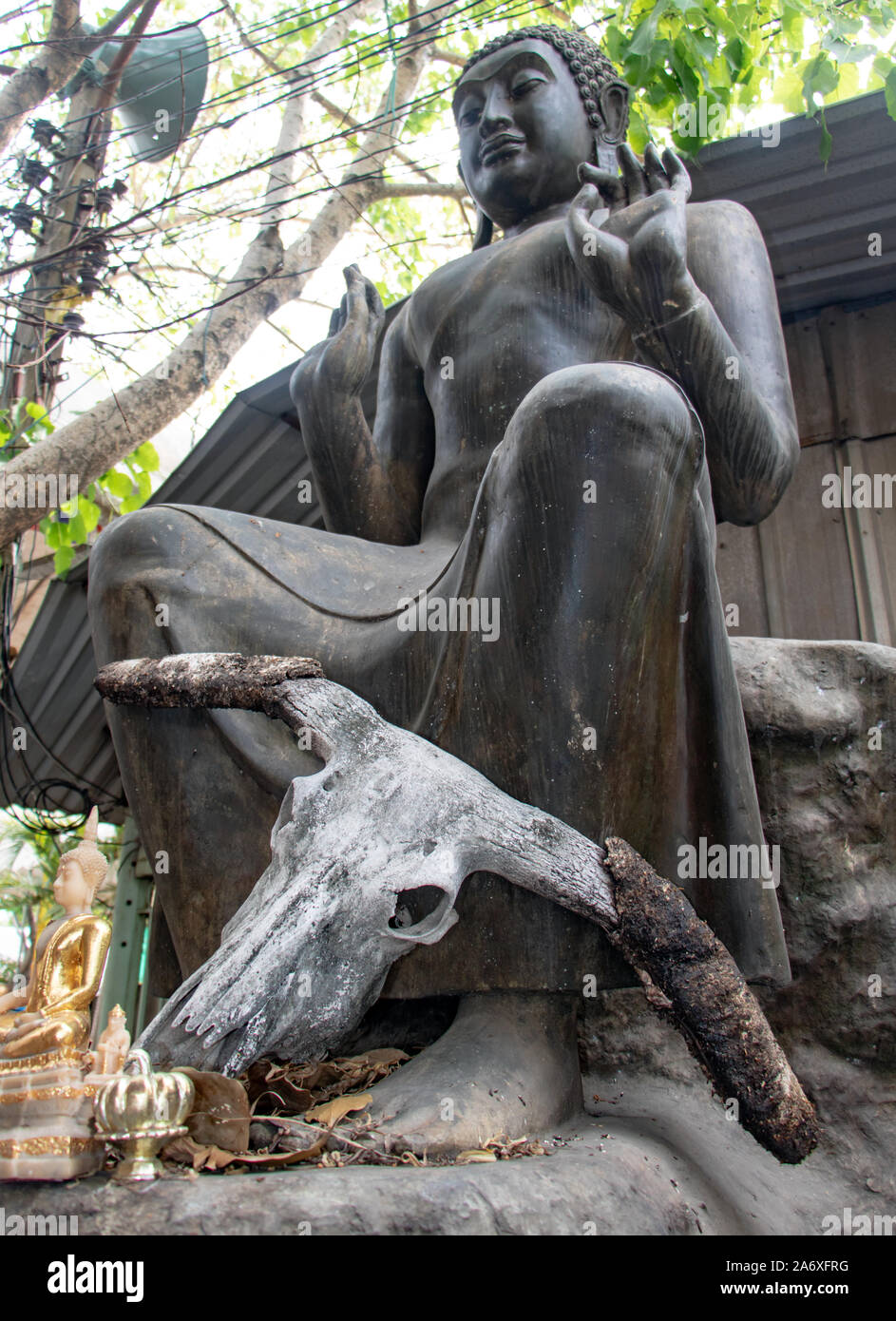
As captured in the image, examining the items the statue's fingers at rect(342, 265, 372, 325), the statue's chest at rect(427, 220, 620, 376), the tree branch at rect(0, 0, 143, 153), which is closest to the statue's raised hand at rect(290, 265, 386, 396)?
the statue's fingers at rect(342, 265, 372, 325)

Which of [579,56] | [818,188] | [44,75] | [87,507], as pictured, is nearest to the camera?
[579,56]

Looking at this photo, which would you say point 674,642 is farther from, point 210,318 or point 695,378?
point 210,318

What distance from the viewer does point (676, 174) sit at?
2557 millimetres

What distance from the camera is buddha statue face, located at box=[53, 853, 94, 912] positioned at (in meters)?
2.00

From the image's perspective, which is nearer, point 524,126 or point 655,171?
point 655,171

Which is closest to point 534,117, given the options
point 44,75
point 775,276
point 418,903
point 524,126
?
point 524,126

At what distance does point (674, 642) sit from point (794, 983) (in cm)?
92

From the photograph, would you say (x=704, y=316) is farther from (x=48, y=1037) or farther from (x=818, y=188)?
(x=48, y=1037)

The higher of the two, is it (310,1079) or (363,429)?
(363,429)

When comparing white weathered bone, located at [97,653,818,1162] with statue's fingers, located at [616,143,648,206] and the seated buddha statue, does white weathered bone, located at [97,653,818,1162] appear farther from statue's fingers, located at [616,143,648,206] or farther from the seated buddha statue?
statue's fingers, located at [616,143,648,206]

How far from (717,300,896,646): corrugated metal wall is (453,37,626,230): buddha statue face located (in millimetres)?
1282

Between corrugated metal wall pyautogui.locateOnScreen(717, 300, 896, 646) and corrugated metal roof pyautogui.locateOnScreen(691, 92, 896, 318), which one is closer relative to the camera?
corrugated metal roof pyautogui.locateOnScreen(691, 92, 896, 318)

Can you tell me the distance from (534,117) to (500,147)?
12 cm

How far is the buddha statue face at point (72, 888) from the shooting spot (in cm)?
200
